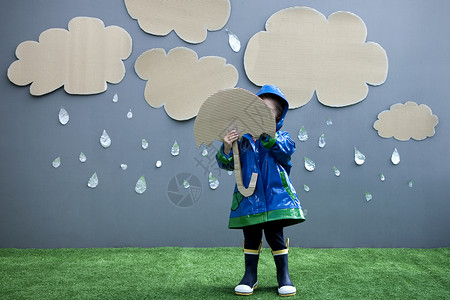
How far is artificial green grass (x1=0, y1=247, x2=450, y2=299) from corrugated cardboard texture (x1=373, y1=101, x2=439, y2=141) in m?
0.75

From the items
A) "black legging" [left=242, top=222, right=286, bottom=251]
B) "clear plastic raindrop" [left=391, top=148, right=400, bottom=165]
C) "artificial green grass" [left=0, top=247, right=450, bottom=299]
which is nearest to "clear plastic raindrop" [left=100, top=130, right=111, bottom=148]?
"artificial green grass" [left=0, top=247, right=450, bottom=299]

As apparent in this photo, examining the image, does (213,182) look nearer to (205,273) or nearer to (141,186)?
(141,186)

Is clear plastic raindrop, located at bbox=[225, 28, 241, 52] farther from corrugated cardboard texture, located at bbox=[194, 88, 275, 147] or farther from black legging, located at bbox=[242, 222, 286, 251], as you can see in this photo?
black legging, located at bbox=[242, 222, 286, 251]

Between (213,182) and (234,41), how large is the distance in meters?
0.91

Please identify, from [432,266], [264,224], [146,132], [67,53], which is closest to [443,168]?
[432,266]

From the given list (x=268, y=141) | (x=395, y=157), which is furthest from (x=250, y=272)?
(x=395, y=157)

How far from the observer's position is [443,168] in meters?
2.97

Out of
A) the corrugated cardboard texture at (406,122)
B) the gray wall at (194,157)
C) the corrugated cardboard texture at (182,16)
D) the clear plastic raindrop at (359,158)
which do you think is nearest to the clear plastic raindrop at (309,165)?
the gray wall at (194,157)

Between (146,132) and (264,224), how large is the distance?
1.29m

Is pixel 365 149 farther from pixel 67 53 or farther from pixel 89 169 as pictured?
pixel 67 53

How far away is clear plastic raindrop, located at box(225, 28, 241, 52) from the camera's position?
9.34 feet

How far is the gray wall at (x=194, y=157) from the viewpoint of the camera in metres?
2.72

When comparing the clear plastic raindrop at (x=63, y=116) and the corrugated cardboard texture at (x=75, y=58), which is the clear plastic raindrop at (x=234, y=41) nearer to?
the corrugated cardboard texture at (x=75, y=58)

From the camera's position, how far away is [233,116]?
171 centimetres
